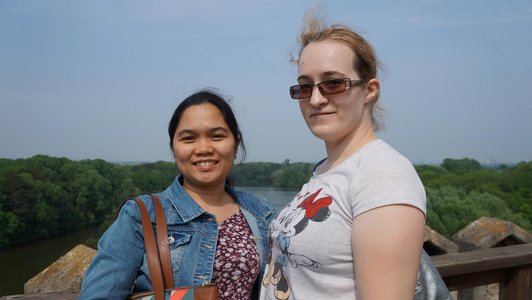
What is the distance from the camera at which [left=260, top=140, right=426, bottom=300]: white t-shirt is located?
1.53 metres

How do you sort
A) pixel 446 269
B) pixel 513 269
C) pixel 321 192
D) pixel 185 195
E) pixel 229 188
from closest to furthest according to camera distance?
pixel 321 192 → pixel 185 195 → pixel 229 188 → pixel 446 269 → pixel 513 269

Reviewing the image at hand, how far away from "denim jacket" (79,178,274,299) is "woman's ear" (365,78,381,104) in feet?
2.95

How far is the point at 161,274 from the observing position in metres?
1.91

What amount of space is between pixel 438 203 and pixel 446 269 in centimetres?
1461

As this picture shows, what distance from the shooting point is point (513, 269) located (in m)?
3.39

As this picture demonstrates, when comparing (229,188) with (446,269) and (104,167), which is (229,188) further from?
(104,167)

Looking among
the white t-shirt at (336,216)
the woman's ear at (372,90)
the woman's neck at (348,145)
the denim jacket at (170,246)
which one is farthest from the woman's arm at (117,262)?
the woman's ear at (372,90)

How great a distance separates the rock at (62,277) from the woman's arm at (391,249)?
61.9 inches

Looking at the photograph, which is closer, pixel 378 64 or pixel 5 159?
pixel 378 64

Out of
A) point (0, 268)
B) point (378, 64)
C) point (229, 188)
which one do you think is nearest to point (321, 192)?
point (378, 64)

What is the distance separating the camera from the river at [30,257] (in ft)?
72.0

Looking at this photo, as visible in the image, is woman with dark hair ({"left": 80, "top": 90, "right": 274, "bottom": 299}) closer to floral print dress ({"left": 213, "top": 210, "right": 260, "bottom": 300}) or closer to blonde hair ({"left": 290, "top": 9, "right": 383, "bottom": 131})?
floral print dress ({"left": 213, "top": 210, "right": 260, "bottom": 300})

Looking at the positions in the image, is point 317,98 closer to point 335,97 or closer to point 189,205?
point 335,97

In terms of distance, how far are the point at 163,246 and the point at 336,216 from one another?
784 millimetres
